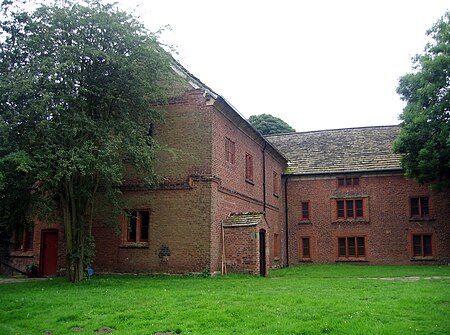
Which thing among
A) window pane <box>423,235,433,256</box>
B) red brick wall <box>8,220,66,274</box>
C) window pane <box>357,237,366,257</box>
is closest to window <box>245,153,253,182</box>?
red brick wall <box>8,220,66,274</box>

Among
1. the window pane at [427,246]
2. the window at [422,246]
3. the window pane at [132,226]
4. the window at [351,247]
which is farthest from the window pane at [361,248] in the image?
the window pane at [132,226]

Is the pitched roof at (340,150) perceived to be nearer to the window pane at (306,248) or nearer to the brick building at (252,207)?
the brick building at (252,207)

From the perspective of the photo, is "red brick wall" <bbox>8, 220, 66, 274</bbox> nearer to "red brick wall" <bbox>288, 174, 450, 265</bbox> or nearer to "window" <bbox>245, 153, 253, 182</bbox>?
"window" <bbox>245, 153, 253, 182</bbox>

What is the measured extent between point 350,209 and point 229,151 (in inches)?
513

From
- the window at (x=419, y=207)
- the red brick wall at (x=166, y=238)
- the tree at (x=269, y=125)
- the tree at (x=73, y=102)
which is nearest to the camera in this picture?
the tree at (x=73, y=102)

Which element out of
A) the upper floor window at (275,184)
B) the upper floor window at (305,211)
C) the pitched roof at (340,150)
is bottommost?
the upper floor window at (305,211)

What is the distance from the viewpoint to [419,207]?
1234 inches

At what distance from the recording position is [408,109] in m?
26.2

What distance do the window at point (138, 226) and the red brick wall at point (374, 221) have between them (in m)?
14.7

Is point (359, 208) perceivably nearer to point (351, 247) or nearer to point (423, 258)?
point (351, 247)

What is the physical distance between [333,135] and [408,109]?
11703mm

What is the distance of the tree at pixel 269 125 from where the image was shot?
58622mm

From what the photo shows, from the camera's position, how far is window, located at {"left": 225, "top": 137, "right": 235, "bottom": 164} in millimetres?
23047

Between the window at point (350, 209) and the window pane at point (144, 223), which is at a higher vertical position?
the window at point (350, 209)
